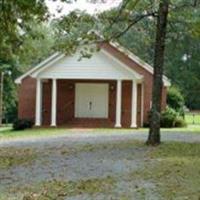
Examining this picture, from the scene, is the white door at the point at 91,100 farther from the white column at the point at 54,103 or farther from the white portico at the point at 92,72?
the white column at the point at 54,103

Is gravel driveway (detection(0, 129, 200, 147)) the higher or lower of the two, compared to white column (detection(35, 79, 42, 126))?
lower

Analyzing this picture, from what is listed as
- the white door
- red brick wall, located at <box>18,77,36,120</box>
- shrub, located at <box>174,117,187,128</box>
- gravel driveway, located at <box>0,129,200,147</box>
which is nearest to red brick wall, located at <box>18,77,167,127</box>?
red brick wall, located at <box>18,77,36,120</box>

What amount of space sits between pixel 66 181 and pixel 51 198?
2247 mm

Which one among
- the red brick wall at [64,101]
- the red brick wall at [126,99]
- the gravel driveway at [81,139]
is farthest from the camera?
the red brick wall at [64,101]

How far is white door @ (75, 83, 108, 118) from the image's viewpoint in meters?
40.7

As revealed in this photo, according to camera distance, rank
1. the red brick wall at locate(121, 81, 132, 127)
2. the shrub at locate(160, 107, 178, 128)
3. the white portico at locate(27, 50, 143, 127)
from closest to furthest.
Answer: the shrub at locate(160, 107, 178, 128) < the white portico at locate(27, 50, 143, 127) < the red brick wall at locate(121, 81, 132, 127)

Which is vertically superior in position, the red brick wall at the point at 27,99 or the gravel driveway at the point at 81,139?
the red brick wall at the point at 27,99

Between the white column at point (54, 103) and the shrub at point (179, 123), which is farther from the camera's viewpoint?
the shrub at point (179, 123)

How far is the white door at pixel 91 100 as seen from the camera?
40.7m

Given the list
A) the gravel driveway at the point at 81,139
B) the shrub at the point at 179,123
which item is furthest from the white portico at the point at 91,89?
the gravel driveway at the point at 81,139

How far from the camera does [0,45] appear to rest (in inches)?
913

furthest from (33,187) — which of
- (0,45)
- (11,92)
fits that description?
(11,92)

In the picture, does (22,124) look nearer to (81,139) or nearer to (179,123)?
(179,123)

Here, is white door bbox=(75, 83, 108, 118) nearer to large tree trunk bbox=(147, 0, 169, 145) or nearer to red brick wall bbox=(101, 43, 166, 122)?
red brick wall bbox=(101, 43, 166, 122)
